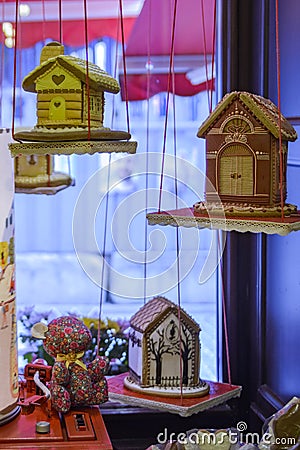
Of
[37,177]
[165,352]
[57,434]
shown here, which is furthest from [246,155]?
[37,177]

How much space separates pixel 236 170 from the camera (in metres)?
1.48

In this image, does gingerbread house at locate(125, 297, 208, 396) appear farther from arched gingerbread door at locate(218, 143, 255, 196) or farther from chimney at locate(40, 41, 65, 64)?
chimney at locate(40, 41, 65, 64)

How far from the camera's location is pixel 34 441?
1.40 meters

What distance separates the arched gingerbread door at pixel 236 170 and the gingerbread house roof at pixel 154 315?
27 centimetres

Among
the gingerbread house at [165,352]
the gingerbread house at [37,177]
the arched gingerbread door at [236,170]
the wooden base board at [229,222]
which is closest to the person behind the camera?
the wooden base board at [229,222]

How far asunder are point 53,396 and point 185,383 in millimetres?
262

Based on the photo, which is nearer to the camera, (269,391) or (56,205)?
(269,391)

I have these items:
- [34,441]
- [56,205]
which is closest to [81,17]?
[56,205]

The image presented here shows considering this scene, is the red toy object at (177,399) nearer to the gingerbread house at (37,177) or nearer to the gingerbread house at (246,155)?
the gingerbread house at (246,155)

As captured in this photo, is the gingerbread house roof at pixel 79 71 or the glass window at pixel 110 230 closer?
the gingerbread house roof at pixel 79 71

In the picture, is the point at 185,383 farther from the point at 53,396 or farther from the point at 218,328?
the point at 218,328

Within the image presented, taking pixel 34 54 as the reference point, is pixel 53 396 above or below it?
below

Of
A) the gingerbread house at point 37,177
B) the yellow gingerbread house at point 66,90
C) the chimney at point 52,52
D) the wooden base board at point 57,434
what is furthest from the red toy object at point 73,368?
the gingerbread house at point 37,177

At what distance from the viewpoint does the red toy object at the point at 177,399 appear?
1473mm
